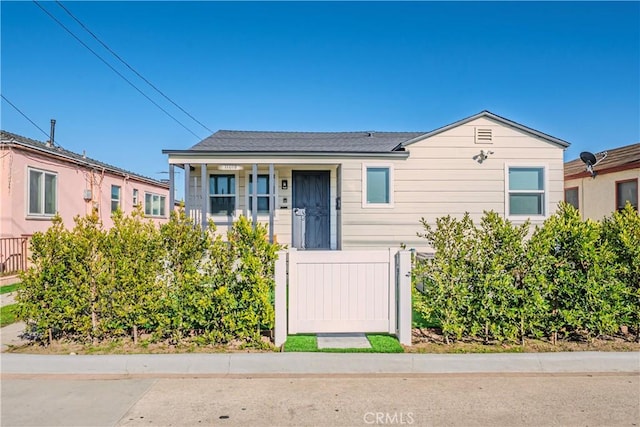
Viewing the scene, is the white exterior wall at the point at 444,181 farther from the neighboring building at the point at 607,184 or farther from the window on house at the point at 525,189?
the neighboring building at the point at 607,184

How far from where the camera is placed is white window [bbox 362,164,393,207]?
10.7 metres

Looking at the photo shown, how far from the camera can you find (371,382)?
13.2 ft

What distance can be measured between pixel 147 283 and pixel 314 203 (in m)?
7.47

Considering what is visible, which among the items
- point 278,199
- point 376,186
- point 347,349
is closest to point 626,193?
point 376,186

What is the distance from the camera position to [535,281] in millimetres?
4762

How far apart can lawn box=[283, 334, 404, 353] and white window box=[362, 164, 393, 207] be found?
5923 millimetres

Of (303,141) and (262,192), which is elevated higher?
(303,141)

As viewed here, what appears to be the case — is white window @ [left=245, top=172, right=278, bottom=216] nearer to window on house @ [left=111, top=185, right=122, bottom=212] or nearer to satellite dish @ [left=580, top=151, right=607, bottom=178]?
window on house @ [left=111, top=185, right=122, bottom=212]

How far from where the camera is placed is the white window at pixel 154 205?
18987mm

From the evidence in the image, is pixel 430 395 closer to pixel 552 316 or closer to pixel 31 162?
pixel 552 316

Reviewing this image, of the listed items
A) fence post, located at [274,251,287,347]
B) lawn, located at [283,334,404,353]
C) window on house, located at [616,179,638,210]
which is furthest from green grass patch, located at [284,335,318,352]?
window on house, located at [616,179,638,210]

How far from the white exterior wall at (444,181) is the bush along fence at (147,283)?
6095 millimetres

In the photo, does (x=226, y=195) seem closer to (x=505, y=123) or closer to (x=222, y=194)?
(x=222, y=194)

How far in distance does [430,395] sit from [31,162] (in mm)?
11644
